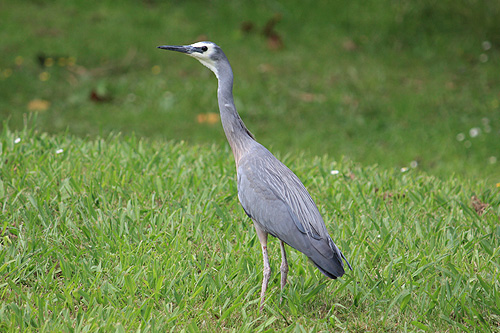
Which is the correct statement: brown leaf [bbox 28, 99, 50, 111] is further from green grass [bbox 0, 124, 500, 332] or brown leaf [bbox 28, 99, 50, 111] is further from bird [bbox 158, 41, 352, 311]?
bird [bbox 158, 41, 352, 311]

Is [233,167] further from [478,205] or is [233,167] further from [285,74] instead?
[285,74]

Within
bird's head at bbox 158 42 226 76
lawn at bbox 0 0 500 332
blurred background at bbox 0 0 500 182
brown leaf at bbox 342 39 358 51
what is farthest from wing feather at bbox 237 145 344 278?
brown leaf at bbox 342 39 358 51

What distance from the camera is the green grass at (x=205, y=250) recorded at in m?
3.42

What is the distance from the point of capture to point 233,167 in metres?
5.55

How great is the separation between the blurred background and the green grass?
6.21 ft

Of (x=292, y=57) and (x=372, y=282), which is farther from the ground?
(x=372, y=282)

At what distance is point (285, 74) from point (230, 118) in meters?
5.68

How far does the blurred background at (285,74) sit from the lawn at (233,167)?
36 millimetres

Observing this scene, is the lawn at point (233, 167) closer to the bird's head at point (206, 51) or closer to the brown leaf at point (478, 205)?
the brown leaf at point (478, 205)

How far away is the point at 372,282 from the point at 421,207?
139 cm

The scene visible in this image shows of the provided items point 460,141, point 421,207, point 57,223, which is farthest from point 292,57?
point 57,223

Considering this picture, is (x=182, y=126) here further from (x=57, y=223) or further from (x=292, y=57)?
(x=57, y=223)

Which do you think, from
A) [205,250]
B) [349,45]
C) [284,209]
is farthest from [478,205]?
[349,45]

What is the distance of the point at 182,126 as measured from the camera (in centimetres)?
802
